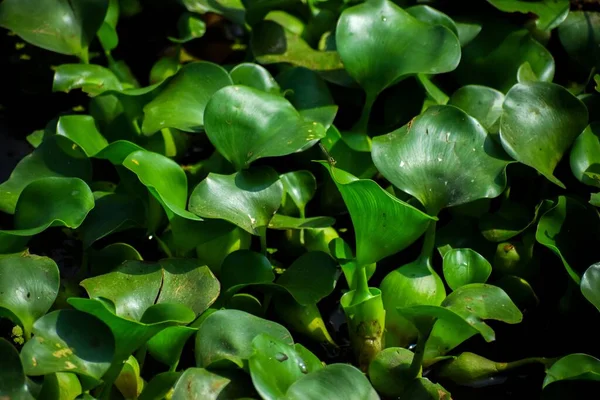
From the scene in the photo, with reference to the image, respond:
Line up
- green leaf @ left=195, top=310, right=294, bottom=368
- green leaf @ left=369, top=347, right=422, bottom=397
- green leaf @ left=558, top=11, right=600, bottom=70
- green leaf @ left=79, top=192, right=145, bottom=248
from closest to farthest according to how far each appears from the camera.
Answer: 1. green leaf @ left=195, top=310, right=294, bottom=368
2. green leaf @ left=369, top=347, right=422, bottom=397
3. green leaf @ left=79, top=192, right=145, bottom=248
4. green leaf @ left=558, top=11, right=600, bottom=70

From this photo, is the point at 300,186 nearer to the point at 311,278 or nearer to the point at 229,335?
the point at 311,278

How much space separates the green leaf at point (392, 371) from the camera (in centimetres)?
135

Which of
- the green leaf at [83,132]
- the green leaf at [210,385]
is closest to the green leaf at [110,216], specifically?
the green leaf at [83,132]

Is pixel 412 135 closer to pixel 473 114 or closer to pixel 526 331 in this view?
pixel 473 114

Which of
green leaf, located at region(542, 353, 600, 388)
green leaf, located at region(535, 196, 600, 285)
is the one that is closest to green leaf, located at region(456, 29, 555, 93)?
green leaf, located at region(535, 196, 600, 285)

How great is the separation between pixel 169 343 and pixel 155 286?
3.8 inches

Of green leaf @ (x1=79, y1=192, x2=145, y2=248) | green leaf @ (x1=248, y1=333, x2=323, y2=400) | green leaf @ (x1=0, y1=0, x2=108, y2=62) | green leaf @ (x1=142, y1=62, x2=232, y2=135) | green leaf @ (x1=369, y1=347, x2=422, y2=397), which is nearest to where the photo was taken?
green leaf @ (x1=248, y1=333, x2=323, y2=400)

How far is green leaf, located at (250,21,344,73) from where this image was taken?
5.92 ft

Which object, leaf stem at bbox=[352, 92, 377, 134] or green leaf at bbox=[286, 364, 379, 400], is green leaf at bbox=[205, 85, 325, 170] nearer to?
leaf stem at bbox=[352, 92, 377, 134]

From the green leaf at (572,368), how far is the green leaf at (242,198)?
1.61 feet

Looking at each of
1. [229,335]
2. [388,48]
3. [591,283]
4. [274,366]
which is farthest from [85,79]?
[591,283]

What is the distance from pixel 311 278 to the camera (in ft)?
4.65

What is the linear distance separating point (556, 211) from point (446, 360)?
0.31 metres

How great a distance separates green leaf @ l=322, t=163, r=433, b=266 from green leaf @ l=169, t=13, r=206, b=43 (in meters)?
0.76
